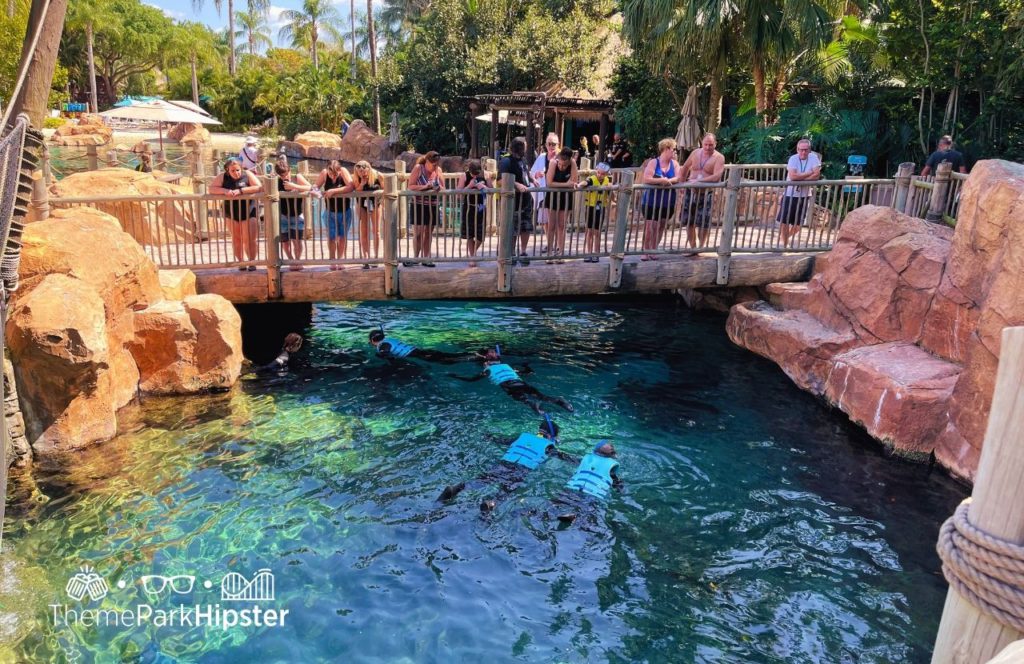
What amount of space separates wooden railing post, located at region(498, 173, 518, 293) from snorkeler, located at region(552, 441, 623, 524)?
11.1 ft

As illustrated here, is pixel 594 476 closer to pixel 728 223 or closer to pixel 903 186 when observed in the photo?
pixel 728 223

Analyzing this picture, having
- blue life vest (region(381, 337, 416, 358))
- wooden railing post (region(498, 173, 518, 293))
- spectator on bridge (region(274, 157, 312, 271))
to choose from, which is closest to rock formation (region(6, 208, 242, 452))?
spectator on bridge (region(274, 157, 312, 271))

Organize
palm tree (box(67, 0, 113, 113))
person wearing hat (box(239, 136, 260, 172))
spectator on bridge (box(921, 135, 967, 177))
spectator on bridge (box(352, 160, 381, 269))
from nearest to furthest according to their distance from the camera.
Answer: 1. spectator on bridge (box(352, 160, 381, 269))
2. spectator on bridge (box(921, 135, 967, 177))
3. person wearing hat (box(239, 136, 260, 172))
4. palm tree (box(67, 0, 113, 113))

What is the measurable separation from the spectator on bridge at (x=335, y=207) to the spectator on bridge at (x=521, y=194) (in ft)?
7.07

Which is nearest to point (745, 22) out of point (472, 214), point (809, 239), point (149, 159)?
point (809, 239)

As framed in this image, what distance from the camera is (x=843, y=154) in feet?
57.9

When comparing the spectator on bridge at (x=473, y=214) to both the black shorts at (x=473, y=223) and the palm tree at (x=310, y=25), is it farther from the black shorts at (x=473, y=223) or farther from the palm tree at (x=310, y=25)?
the palm tree at (x=310, y=25)

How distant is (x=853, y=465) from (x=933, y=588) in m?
2.39

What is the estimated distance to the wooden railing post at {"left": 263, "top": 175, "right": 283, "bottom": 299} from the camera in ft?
34.6

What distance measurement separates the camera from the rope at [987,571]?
2770 millimetres

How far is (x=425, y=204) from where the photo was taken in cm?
1145

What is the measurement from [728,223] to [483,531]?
20.5ft

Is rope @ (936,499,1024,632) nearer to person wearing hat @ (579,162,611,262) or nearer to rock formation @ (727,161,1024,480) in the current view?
rock formation @ (727,161,1024,480)

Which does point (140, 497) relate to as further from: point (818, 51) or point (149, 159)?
point (818, 51)
